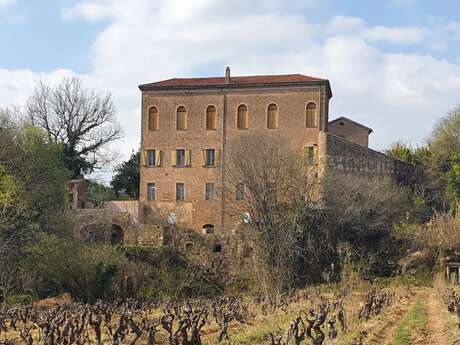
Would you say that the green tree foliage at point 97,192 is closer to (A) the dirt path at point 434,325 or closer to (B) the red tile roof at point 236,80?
(B) the red tile roof at point 236,80

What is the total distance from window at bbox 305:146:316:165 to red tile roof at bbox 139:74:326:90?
4.64 metres

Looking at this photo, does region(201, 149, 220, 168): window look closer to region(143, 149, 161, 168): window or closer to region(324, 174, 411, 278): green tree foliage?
region(143, 149, 161, 168): window

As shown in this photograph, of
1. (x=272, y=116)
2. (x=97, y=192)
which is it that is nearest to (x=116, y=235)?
(x=97, y=192)

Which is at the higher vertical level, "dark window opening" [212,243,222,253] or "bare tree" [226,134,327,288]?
"bare tree" [226,134,327,288]

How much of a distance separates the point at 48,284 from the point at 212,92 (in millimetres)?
19464

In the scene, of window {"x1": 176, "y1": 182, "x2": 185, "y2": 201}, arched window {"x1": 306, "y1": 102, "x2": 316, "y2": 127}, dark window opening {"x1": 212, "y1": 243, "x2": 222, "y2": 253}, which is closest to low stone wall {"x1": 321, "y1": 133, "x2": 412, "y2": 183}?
arched window {"x1": 306, "y1": 102, "x2": 316, "y2": 127}

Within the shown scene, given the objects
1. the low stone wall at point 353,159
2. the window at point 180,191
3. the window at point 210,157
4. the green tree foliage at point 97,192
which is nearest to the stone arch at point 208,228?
the window at point 180,191

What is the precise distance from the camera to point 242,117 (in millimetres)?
48344

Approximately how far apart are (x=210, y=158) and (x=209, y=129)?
2.03 m

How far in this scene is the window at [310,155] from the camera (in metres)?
43.9

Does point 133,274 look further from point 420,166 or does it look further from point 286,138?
point 420,166

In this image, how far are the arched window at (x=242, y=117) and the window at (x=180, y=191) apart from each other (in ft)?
18.6

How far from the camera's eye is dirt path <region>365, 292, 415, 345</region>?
1766cm

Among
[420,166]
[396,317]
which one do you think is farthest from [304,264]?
[396,317]
